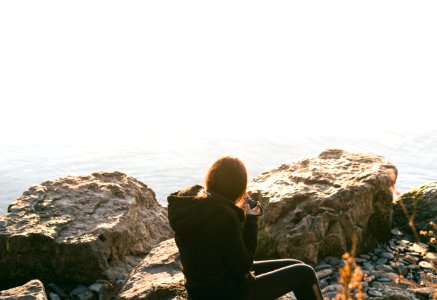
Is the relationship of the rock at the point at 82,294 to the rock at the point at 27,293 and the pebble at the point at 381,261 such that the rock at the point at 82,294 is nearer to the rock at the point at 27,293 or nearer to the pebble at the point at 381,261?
the rock at the point at 27,293

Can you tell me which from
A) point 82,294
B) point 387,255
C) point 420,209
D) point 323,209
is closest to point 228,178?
point 323,209

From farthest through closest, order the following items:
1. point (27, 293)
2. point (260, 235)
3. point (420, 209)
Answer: point (420, 209) → point (260, 235) → point (27, 293)

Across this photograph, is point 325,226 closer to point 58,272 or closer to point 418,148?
point 58,272

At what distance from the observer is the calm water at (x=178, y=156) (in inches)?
1486

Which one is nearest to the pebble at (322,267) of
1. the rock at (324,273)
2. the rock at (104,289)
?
the rock at (324,273)

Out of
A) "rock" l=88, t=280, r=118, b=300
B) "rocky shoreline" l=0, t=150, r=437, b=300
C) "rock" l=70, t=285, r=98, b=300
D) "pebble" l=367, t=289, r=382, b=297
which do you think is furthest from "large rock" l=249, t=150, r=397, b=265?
"rock" l=70, t=285, r=98, b=300

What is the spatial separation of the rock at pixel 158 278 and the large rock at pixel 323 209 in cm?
150

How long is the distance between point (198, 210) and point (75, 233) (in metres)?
3.55

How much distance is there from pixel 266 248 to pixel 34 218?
3.46 metres

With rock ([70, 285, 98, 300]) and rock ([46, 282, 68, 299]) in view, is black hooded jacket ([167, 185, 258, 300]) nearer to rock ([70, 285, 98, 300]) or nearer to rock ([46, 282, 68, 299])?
rock ([70, 285, 98, 300])

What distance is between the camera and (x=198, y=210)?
14.3 ft

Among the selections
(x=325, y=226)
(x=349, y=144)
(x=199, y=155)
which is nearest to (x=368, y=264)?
(x=325, y=226)

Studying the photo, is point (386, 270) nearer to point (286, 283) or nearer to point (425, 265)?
point (425, 265)

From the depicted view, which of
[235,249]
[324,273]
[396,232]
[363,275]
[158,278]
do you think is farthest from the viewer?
Answer: [396,232]
